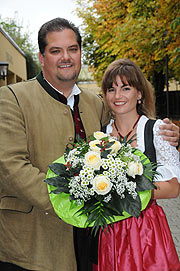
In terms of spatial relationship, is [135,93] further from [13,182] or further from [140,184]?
[13,182]

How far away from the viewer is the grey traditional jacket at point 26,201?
2400mm

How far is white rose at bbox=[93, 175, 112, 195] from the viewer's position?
2.02 meters

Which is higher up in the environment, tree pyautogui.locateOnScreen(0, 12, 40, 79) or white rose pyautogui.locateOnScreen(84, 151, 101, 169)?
tree pyautogui.locateOnScreen(0, 12, 40, 79)

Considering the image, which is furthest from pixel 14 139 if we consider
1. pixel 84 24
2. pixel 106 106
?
pixel 84 24

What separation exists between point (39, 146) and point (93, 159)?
0.57 metres

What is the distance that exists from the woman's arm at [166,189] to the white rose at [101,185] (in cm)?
67

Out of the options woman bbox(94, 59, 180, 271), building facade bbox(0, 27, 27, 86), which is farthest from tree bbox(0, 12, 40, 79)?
woman bbox(94, 59, 180, 271)

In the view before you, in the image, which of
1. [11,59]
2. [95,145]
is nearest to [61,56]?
[95,145]

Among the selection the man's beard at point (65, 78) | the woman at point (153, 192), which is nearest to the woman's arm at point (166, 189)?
the woman at point (153, 192)

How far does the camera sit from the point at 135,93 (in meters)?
3.11

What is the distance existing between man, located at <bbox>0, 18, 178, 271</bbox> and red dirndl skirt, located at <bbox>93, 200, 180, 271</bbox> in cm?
26

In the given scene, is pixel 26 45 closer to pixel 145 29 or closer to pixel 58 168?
pixel 145 29

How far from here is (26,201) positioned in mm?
2340

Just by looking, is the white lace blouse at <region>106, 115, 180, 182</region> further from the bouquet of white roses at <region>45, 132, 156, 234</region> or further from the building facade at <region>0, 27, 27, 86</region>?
the building facade at <region>0, 27, 27, 86</region>
